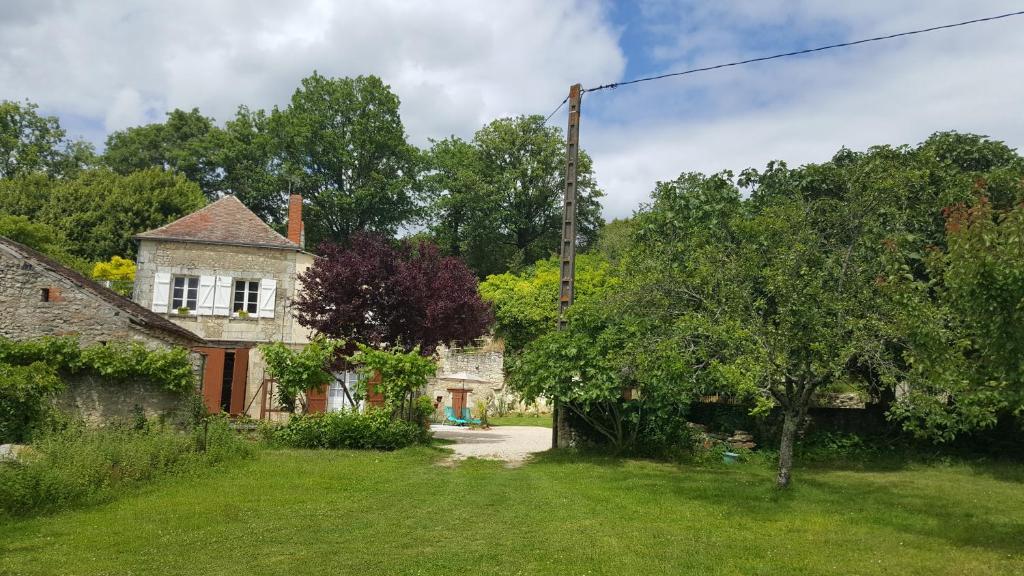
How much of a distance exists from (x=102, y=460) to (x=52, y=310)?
5.29 meters

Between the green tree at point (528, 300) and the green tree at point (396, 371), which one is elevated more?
the green tree at point (528, 300)

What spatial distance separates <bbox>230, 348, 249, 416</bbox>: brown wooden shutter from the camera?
71.4ft

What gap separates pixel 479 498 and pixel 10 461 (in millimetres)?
6458

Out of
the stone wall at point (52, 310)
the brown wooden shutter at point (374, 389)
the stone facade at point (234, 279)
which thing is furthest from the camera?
the stone facade at point (234, 279)

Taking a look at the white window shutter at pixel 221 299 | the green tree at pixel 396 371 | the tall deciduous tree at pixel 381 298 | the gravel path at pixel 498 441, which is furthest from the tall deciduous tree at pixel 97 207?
the green tree at pixel 396 371

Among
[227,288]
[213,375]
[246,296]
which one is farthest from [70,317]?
[246,296]

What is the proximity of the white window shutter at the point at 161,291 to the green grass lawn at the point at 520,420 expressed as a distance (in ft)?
38.5

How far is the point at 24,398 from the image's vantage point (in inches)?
484

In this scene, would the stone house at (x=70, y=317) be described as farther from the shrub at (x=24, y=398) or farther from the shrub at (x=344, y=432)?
the shrub at (x=344, y=432)

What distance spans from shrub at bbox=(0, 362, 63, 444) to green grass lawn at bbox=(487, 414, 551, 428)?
52.3 ft

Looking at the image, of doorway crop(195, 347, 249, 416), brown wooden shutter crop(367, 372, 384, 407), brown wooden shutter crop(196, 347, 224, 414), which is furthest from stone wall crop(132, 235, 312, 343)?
brown wooden shutter crop(367, 372, 384, 407)

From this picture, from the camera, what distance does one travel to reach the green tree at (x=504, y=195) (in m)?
40.4

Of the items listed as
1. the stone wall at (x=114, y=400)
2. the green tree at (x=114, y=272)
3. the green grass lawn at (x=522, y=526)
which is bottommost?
the green grass lawn at (x=522, y=526)

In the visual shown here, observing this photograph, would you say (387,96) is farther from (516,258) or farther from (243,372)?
(243,372)
